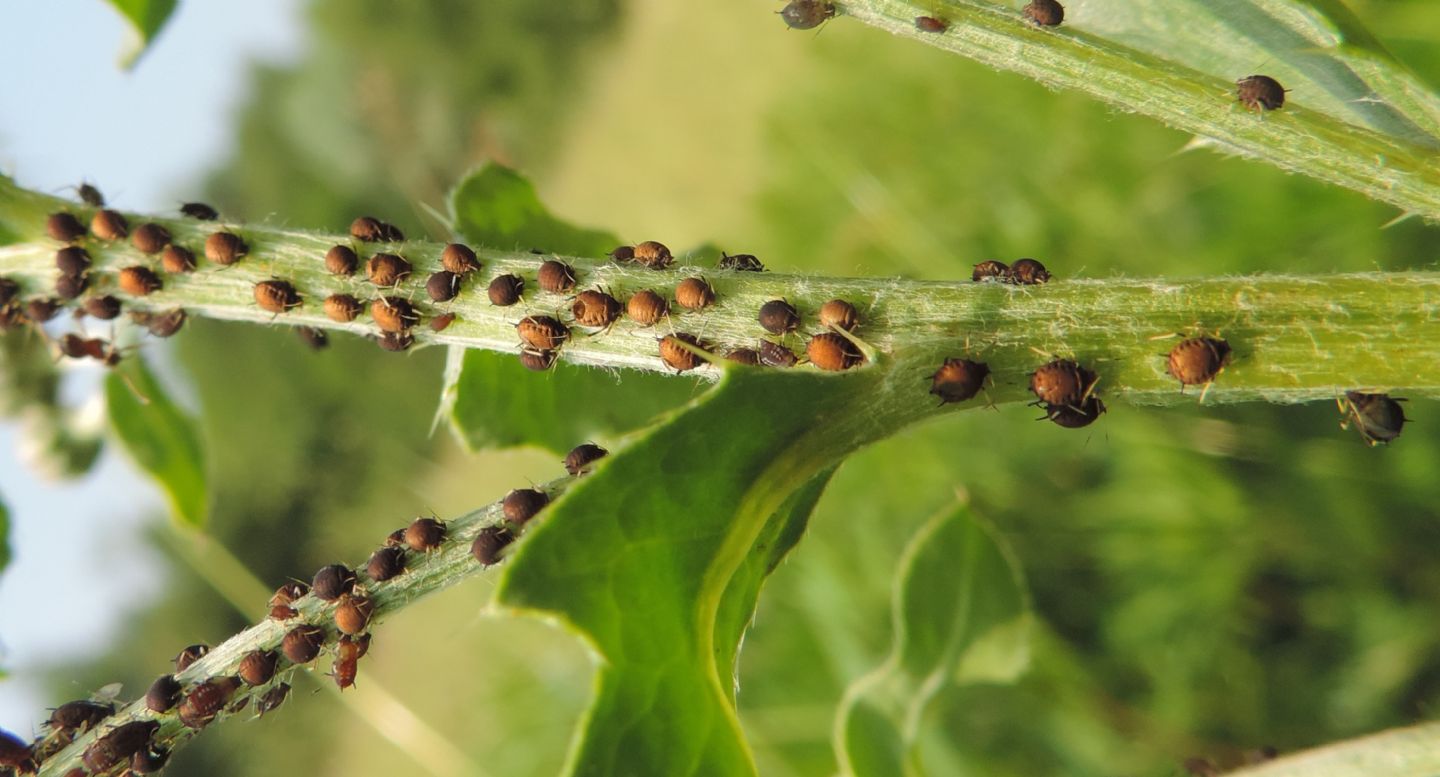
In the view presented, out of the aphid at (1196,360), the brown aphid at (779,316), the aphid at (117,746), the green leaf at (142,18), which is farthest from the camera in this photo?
the green leaf at (142,18)

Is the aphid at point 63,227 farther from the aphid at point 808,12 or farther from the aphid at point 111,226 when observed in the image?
the aphid at point 808,12

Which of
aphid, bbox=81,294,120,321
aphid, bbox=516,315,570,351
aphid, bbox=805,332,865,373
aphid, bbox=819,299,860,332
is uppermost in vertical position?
aphid, bbox=81,294,120,321

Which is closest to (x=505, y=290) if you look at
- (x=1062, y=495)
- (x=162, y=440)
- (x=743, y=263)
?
(x=743, y=263)

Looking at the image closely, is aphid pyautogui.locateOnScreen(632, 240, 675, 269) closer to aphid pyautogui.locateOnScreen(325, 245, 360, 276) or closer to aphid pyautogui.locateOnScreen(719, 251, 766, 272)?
aphid pyautogui.locateOnScreen(719, 251, 766, 272)

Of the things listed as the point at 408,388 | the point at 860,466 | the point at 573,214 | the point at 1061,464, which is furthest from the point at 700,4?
the point at 1061,464

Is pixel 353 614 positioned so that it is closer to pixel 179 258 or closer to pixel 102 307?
pixel 179 258

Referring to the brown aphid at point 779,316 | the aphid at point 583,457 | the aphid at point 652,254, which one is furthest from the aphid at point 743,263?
the aphid at point 583,457

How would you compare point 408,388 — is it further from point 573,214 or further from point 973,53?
point 973,53

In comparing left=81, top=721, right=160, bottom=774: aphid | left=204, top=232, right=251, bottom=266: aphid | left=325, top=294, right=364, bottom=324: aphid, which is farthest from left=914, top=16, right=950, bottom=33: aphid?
left=81, top=721, right=160, bottom=774: aphid
